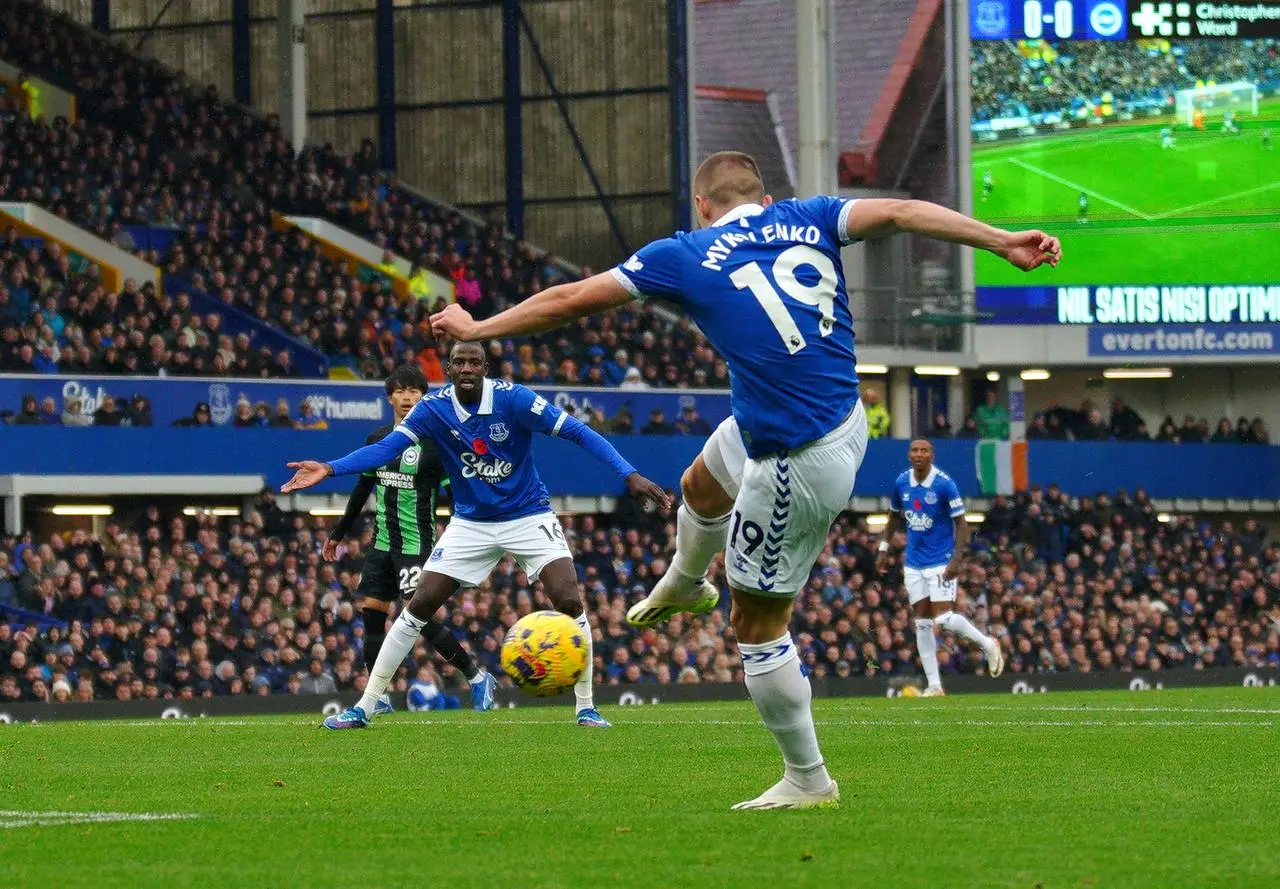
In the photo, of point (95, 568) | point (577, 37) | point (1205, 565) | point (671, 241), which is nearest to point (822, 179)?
point (577, 37)

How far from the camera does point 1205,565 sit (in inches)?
1563

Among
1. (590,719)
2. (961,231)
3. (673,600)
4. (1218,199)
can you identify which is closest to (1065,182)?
(1218,199)

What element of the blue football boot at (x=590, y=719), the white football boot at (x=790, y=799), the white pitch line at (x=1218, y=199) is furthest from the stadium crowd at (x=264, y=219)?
the white football boot at (x=790, y=799)

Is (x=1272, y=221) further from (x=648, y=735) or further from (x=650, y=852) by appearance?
(x=650, y=852)

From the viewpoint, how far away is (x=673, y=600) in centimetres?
971

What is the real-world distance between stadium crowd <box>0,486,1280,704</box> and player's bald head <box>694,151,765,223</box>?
15674 mm

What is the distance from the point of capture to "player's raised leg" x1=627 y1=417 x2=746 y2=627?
8.91m

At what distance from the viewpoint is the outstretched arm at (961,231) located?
299 inches

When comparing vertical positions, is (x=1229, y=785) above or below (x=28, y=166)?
below

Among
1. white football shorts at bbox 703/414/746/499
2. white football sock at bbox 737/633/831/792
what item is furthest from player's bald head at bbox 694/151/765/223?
white football sock at bbox 737/633/831/792

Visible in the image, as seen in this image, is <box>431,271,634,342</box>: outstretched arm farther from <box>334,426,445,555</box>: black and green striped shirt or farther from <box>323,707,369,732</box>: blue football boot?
<box>334,426,445,555</box>: black and green striped shirt

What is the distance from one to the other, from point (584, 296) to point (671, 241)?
475 mm

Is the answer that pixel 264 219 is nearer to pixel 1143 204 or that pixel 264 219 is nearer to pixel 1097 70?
pixel 1143 204

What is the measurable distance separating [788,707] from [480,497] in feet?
19.9
